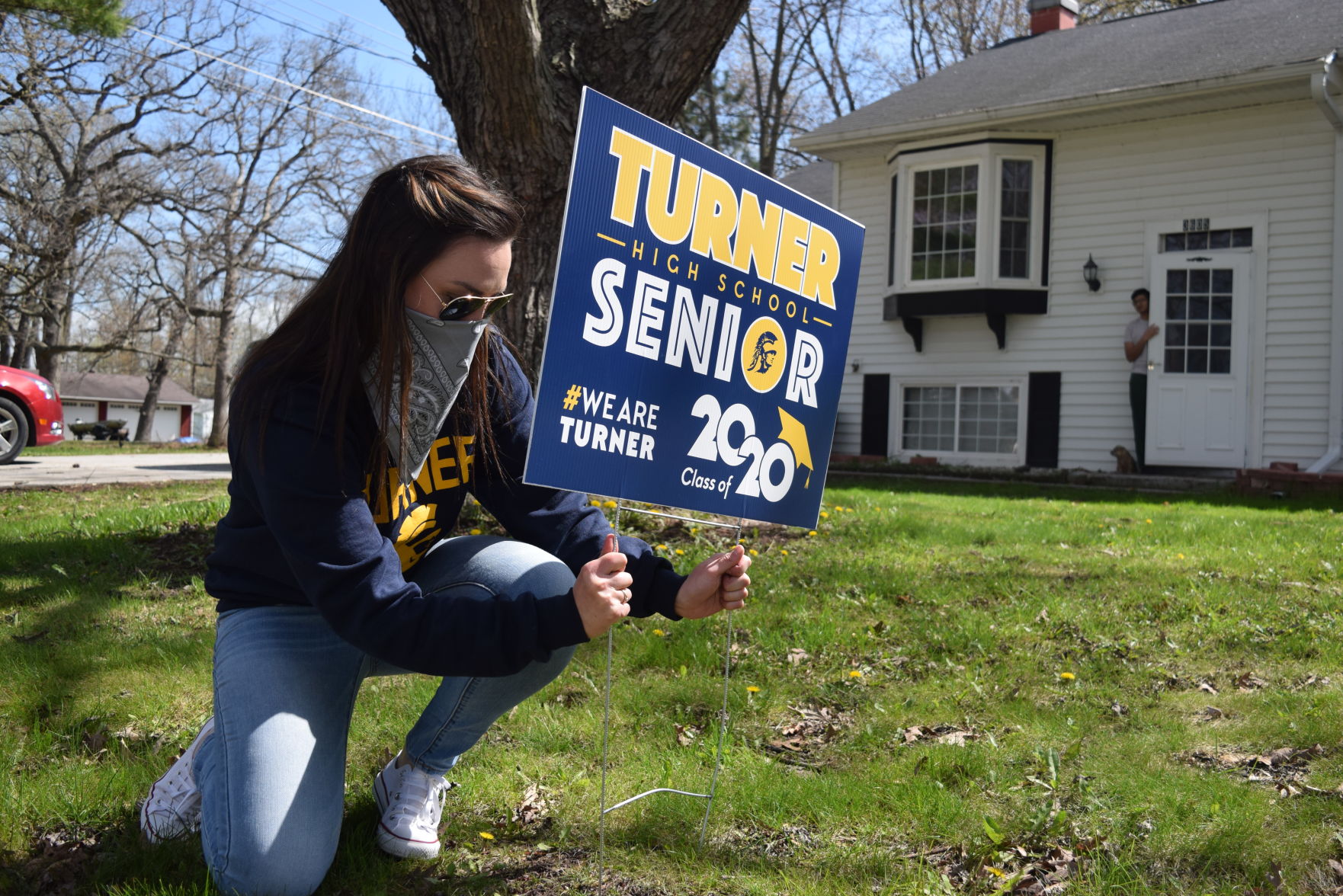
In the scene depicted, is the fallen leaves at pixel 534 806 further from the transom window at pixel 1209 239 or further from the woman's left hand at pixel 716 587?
the transom window at pixel 1209 239

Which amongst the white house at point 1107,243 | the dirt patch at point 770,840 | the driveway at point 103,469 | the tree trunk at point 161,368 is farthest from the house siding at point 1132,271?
the tree trunk at point 161,368

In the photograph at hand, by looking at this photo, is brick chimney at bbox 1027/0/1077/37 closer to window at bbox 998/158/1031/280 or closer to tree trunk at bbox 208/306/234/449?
window at bbox 998/158/1031/280

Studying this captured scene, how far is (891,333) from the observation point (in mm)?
14039

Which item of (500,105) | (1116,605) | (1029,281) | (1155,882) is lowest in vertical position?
(1155,882)

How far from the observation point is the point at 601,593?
192cm

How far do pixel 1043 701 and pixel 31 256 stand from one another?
22.9 meters

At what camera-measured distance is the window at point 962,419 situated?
13391mm

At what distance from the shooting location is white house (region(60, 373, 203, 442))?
199 feet

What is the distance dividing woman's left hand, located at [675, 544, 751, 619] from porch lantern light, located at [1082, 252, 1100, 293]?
11.4m

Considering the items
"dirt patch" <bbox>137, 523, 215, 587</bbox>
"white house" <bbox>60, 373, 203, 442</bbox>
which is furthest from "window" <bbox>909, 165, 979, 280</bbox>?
"white house" <bbox>60, 373, 203, 442</bbox>

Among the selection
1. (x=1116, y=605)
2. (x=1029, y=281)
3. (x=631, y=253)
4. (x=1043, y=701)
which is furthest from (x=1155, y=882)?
(x=1029, y=281)

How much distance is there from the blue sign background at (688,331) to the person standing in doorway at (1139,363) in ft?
34.0

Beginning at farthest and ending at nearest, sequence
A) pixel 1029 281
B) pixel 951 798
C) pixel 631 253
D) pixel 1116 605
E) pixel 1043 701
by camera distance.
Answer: pixel 1029 281
pixel 1116 605
pixel 1043 701
pixel 951 798
pixel 631 253

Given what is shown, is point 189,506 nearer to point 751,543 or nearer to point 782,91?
point 751,543
